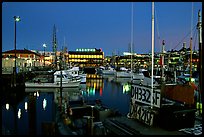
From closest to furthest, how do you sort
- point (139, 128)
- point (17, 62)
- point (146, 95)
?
1. point (139, 128)
2. point (146, 95)
3. point (17, 62)

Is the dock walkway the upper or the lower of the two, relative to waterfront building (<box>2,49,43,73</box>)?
lower

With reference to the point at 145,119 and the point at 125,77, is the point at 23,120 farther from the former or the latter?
the point at 125,77

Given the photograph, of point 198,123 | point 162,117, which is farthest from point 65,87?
point 162,117

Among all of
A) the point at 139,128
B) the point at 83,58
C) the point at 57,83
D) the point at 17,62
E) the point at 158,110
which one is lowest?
the point at 57,83

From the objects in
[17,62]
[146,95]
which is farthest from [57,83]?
[146,95]

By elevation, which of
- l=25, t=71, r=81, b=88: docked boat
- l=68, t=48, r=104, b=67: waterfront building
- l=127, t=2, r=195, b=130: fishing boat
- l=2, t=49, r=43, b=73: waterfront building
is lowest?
l=25, t=71, r=81, b=88: docked boat

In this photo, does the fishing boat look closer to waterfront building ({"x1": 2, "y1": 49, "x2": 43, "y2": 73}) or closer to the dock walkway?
the dock walkway

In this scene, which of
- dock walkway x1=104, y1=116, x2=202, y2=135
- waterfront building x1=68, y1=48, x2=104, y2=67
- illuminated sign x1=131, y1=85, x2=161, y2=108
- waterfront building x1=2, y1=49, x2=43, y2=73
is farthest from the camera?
waterfront building x1=68, y1=48, x2=104, y2=67

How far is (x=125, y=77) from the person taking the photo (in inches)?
2771

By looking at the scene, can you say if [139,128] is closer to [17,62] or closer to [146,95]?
[146,95]

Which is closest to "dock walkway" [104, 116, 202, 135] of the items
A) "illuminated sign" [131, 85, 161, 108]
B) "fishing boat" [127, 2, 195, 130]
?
"fishing boat" [127, 2, 195, 130]

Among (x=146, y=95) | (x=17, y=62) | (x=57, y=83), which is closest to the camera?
(x=146, y=95)

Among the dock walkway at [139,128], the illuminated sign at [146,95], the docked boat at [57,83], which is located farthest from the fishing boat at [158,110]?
the docked boat at [57,83]

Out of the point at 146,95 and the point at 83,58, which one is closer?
the point at 146,95
